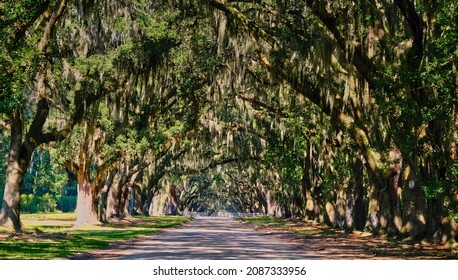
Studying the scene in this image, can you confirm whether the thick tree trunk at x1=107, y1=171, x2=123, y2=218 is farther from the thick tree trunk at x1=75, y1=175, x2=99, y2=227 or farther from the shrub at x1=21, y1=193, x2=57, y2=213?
the shrub at x1=21, y1=193, x2=57, y2=213

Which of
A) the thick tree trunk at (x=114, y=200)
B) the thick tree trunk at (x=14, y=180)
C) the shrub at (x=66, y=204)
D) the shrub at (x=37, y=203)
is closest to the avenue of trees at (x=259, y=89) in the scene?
the thick tree trunk at (x=14, y=180)

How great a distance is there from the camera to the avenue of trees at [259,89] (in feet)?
58.3

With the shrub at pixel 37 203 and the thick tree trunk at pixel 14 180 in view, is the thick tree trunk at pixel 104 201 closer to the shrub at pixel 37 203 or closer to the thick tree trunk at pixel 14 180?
the thick tree trunk at pixel 14 180

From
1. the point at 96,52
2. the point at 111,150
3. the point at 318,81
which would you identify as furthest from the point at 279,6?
the point at 111,150

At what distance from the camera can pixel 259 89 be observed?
98.2ft

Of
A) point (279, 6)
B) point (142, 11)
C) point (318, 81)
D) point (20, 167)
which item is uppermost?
point (142, 11)

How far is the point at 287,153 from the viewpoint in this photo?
38625mm

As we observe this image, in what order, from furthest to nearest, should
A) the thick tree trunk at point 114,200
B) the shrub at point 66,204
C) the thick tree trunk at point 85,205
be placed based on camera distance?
the shrub at point 66,204
the thick tree trunk at point 114,200
the thick tree trunk at point 85,205

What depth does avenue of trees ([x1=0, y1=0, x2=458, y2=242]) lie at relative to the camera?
1777cm

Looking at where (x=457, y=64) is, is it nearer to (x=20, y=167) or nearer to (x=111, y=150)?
(x=20, y=167)

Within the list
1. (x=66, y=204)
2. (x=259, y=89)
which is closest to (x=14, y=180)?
(x=259, y=89)

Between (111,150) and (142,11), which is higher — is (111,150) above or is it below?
below

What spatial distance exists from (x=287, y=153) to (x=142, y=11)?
47.5 ft

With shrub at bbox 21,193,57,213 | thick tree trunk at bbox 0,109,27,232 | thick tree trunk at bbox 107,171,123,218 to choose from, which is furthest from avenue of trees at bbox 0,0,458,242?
shrub at bbox 21,193,57,213
